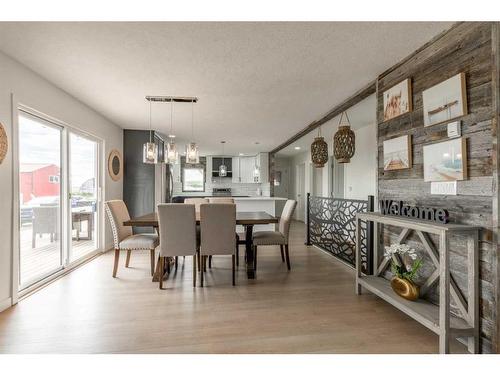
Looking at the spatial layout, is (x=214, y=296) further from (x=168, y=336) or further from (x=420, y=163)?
(x=420, y=163)

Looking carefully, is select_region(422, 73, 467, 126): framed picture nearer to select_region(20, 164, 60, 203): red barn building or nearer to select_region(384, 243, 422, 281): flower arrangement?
select_region(384, 243, 422, 281): flower arrangement

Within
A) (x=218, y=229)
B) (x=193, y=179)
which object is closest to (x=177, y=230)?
(x=218, y=229)

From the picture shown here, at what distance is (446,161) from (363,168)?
10.1ft

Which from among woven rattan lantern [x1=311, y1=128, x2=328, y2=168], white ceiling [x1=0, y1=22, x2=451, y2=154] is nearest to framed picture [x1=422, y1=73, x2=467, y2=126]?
white ceiling [x1=0, y1=22, x2=451, y2=154]

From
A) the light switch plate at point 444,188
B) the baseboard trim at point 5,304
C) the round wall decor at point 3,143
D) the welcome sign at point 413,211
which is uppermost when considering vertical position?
the round wall decor at point 3,143

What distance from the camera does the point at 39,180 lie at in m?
2.94

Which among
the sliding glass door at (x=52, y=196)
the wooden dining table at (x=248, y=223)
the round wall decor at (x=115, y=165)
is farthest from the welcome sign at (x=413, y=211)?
the round wall decor at (x=115, y=165)

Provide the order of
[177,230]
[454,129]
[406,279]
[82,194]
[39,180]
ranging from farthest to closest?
[82,194], [39,180], [177,230], [406,279], [454,129]

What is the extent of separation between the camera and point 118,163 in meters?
4.86

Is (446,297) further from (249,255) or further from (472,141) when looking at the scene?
(249,255)

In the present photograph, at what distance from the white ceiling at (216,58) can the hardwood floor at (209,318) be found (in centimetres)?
228

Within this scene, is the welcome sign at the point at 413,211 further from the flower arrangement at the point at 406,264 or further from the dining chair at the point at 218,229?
the dining chair at the point at 218,229

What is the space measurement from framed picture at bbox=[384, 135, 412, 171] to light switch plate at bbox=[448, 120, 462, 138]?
0.44 m

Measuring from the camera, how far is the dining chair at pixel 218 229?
283cm
